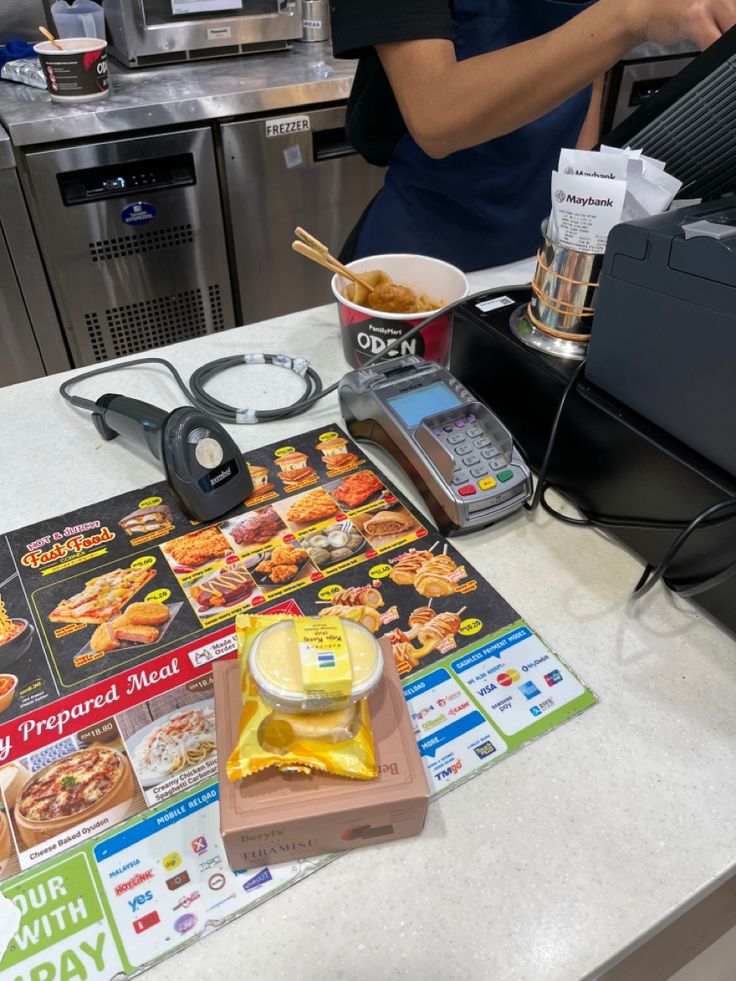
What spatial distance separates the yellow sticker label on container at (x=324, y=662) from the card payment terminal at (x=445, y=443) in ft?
0.79

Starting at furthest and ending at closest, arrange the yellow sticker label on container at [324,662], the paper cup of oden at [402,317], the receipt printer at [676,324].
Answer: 1. the paper cup of oden at [402,317]
2. the receipt printer at [676,324]
3. the yellow sticker label on container at [324,662]

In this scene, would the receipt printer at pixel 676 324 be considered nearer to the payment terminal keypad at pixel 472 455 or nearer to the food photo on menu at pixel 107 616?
the payment terminal keypad at pixel 472 455

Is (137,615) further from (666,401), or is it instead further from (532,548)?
(666,401)

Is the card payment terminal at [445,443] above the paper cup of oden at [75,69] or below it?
below

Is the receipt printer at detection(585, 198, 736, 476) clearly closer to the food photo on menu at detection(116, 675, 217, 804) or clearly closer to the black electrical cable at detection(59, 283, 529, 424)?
the black electrical cable at detection(59, 283, 529, 424)

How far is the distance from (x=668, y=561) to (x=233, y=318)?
169cm

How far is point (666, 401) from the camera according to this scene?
59 cm

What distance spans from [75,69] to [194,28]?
413mm

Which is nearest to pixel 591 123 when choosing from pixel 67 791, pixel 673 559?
pixel 673 559

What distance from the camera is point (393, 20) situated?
34.7 inches

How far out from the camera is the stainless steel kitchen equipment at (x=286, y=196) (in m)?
1.79

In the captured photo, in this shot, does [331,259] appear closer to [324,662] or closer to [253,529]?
[253,529]

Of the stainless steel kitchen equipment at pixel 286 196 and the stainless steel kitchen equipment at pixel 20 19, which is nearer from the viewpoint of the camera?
the stainless steel kitchen equipment at pixel 286 196

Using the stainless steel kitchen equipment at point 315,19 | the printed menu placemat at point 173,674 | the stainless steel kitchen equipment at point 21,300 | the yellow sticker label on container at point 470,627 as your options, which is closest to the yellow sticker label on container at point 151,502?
the printed menu placemat at point 173,674
